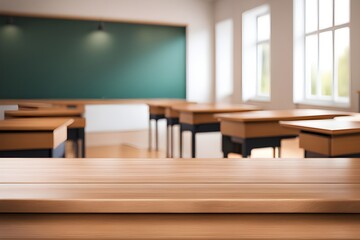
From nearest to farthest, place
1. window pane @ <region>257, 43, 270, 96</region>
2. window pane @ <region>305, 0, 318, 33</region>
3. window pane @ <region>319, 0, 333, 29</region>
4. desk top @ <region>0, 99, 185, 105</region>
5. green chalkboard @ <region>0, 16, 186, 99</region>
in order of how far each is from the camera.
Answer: window pane @ <region>319, 0, 333, 29</region>
window pane @ <region>305, 0, 318, 33</region>
desk top @ <region>0, 99, 185, 105</region>
green chalkboard @ <region>0, 16, 186, 99</region>
window pane @ <region>257, 43, 270, 96</region>

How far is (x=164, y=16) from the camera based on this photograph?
10945mm

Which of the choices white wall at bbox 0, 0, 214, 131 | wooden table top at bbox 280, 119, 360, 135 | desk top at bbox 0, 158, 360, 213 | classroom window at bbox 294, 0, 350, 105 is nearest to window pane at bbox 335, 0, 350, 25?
classroom window at bbox 294, 0, 350, 105

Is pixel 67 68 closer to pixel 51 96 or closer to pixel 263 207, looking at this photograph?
pixel 51 96

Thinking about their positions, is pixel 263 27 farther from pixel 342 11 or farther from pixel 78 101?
pixel 78 101

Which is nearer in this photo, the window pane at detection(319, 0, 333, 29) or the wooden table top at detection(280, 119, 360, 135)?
the wooden table top at detection(280, 119, 360, 135)

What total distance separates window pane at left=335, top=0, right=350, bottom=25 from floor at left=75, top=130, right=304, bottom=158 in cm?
218

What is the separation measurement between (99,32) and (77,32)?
476 millimetres

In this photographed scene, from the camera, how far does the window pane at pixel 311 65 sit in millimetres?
8453

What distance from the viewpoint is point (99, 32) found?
34.2 ft

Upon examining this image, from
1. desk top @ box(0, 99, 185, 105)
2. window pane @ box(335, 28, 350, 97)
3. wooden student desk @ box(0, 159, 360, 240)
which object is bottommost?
wooden student desk @ box(0, 159, 360, 240)

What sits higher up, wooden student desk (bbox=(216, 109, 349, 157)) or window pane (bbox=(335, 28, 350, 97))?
window pane (bbox=(335, 28, 350, 97))

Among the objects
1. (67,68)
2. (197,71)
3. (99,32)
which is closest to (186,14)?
(197,71)

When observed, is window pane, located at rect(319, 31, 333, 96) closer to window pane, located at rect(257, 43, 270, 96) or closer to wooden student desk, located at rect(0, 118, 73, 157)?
window pane, located at rect(257, 43, 270, 96)

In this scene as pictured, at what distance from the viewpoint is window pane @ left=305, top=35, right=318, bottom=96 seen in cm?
845
